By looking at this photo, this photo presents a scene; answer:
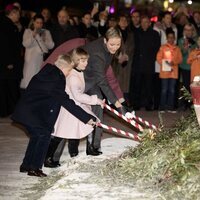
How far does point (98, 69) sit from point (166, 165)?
2.55 m

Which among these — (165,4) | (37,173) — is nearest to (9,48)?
(37,173)

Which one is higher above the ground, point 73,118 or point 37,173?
point 73,118

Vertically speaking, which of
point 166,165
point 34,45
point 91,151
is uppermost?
point 34,45

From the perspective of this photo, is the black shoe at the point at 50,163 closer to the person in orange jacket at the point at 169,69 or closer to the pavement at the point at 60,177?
the pavement at the point at 60,177

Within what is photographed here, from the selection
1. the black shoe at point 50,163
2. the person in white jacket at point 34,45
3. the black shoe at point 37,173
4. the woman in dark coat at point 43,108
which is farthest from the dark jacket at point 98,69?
the person in white jacket at point 34,45

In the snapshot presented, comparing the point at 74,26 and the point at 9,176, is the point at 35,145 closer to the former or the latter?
the point at 9,176

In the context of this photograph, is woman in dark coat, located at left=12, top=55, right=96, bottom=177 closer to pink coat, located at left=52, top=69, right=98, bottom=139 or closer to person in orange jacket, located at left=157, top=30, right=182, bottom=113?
pink coat, located at left=52, top=69, right=98, bottom=139

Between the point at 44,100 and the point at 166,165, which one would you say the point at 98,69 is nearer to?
the point at 44,100

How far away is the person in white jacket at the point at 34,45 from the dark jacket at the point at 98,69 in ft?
14.7

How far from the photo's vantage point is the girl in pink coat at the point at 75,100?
8.73m

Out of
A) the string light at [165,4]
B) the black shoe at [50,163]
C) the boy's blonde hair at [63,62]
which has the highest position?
the string light at [165,4]

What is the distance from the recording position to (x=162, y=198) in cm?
602

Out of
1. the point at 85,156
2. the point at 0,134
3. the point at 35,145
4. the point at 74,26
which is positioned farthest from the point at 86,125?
the point at 74,26

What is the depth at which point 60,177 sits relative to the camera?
7918 millimetres
